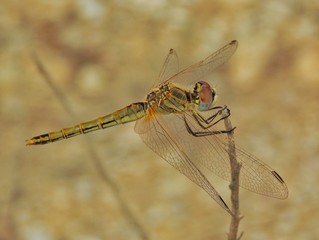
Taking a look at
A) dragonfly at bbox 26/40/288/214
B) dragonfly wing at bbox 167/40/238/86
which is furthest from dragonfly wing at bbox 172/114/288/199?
dragonfly wing at bbox 167/40/238/86

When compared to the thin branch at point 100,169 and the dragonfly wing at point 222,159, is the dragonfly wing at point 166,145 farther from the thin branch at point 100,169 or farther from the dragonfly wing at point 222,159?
the thin branch at point 100,169

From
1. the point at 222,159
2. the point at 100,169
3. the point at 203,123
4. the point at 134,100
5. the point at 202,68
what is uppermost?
the point at 134,100

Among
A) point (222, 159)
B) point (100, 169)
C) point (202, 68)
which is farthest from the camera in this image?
point (100, 169)

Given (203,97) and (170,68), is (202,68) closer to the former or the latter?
(170,68)

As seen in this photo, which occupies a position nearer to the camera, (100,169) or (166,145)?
(166,145)

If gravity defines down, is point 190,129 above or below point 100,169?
below

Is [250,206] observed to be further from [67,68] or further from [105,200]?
[67,68]

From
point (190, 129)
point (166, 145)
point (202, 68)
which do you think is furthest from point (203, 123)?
point (202, 68)

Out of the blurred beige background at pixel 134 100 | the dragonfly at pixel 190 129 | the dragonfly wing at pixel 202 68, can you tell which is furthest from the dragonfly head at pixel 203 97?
the blurred beige background at pixel 134 100
